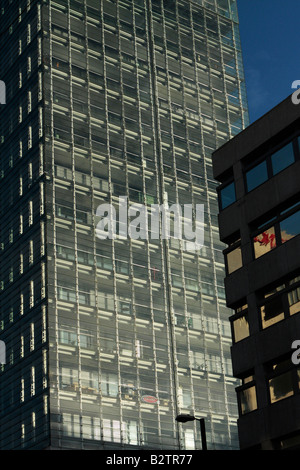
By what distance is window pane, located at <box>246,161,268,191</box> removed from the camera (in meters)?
35.8

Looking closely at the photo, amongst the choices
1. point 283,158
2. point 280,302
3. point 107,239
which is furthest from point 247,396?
point 107,239

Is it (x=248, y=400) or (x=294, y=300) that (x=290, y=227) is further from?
(x=248, y=400)

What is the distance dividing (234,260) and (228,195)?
3092 mm

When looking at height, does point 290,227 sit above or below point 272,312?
above

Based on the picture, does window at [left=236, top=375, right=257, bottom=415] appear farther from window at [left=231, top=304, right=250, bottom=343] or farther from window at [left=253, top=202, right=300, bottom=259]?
window at [left=253, top=202, right=300, bottom=259]

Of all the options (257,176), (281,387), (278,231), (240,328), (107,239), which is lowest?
(281,387)

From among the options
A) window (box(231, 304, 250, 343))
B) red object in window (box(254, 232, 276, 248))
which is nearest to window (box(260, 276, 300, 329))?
window (box(231, 304, 250, 343))

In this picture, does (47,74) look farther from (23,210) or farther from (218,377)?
(218,377)

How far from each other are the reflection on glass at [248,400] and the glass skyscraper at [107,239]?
158ft

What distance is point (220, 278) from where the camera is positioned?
10131cm

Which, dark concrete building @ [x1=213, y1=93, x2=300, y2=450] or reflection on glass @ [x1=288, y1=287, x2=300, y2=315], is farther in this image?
reflection on glass @ [x1=288, y1=287, x2=300, y2=315]

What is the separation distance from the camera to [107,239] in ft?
305

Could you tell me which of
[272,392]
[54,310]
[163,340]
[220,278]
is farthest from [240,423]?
[220,278]

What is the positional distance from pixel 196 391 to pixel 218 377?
143 inches
